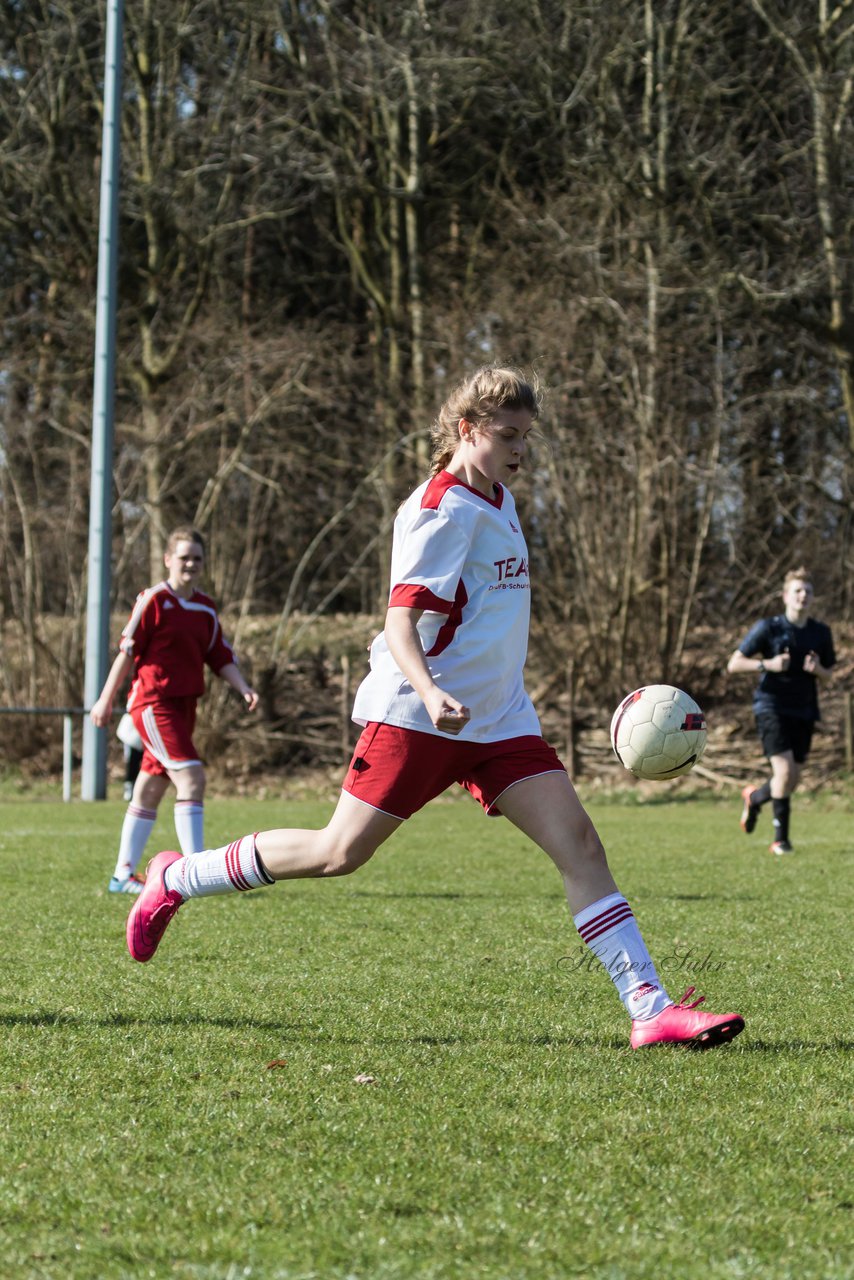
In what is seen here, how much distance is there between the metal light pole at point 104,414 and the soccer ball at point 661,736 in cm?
1247

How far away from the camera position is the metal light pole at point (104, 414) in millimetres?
16797

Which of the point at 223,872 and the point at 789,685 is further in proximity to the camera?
the point at 789,685

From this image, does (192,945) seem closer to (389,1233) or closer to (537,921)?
(537,921)

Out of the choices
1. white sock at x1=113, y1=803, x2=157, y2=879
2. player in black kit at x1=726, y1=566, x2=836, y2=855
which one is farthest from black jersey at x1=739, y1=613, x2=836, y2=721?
white sock at x1=113, y1=803, x2=157, y2=879

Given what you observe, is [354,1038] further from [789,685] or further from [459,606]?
[789,685]

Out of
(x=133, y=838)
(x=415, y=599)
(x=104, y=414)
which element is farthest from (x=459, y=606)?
(x=104, y=414)

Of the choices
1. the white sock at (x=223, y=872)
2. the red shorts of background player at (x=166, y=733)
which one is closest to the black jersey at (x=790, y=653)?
the red shorts of background player at (x=166, y=733)

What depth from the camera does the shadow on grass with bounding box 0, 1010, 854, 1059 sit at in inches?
176

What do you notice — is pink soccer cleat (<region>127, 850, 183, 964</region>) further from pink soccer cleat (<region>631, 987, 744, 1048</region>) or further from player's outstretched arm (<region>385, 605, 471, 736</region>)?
pink soccer cleat (<region>631, 987, 744, 1048</region>)

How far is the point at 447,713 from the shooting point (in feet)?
13.2

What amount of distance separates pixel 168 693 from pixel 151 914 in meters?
3.44

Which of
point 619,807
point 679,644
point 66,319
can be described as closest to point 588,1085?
point 619,807

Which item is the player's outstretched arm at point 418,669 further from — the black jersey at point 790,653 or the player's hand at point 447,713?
the black jersey at point 790,653

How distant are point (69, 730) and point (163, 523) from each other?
544 cm
